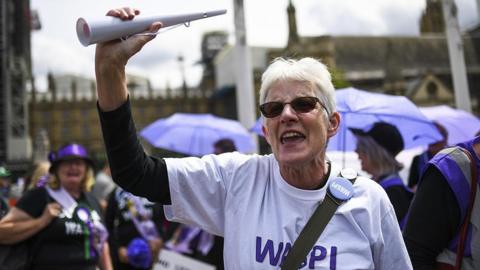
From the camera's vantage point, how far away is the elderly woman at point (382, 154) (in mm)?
3338

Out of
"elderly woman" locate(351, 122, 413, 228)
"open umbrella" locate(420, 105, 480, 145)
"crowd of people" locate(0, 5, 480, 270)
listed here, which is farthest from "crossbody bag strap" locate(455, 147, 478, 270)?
"open umbrella" locate(420, 105, 480, 145)

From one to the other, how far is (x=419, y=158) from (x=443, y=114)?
238 centimetres

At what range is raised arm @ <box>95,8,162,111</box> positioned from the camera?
144cm

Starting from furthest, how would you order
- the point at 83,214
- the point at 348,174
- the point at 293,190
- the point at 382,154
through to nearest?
1. the point at 83,214
2. the point at 382,154
3. the point at 348,174
4. the point at 293,190

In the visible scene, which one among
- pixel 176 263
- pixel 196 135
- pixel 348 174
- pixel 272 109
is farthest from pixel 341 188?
pixel 196 135

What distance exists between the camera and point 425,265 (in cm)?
195

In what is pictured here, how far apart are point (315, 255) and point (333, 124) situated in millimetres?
549

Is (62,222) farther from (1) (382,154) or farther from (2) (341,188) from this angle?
(2) (341,188)

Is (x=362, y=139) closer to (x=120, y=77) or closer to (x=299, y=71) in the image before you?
(x=299, y=71)

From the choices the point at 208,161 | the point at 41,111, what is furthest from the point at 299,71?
the point at 41,111

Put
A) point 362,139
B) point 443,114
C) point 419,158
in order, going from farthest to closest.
A: point 443,114
point 419,158
point 362,139

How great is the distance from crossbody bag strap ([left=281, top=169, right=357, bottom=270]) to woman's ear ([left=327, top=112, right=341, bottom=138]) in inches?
7.6

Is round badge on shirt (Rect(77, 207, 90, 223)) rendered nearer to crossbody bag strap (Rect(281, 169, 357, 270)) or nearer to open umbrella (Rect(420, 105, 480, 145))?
crossbody bag strap (Rect(281, 169, 357, 270))

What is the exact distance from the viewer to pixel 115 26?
137cm
